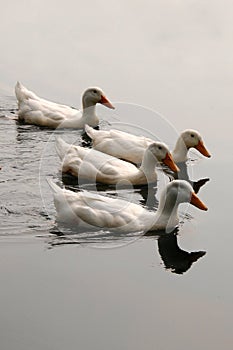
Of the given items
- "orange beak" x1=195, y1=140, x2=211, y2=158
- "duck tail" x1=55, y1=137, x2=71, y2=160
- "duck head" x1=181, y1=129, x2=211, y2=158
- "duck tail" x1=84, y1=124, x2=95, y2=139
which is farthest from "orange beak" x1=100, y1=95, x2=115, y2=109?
"duck tail" x1=55, y1=137, x2=71, y2=160

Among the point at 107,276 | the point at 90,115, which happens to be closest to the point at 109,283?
the point at 107,276

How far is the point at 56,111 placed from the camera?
1347 cm

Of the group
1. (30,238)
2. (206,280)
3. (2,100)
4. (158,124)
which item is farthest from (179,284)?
(2,100)

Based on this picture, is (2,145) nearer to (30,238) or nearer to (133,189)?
(133,189)

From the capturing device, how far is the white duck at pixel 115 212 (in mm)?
9133

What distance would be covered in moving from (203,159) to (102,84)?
3448 mm

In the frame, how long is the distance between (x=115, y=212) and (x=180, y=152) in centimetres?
341

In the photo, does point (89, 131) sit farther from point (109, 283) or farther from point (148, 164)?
point (109, 283)

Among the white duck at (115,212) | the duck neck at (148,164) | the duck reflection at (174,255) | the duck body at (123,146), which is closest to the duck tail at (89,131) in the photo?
the duck body at (123,146)

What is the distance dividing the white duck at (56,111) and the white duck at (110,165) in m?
2.15

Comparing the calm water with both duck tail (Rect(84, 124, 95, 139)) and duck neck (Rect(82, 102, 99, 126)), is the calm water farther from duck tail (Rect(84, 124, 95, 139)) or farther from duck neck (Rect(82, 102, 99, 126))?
duck neck (Rect(82, 102, 99, 126))

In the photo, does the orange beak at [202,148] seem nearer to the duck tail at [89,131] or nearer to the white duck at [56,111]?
the duck tail at [89,131]

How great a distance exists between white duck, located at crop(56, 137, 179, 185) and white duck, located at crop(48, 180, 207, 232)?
134cm

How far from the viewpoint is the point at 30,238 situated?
8.96 m
